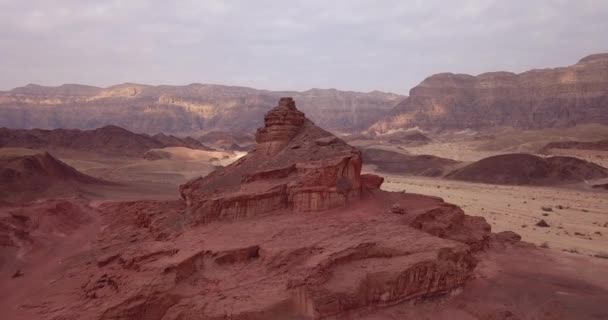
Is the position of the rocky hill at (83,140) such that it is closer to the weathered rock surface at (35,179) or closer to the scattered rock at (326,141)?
the weathered rock surface at (35,179)

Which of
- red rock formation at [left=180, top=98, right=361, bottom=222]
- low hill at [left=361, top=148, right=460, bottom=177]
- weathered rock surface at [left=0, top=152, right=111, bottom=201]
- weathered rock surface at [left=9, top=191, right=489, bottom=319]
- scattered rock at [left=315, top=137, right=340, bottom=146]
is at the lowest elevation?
low hill at [left=361, top=148, right=460, bottom=177]

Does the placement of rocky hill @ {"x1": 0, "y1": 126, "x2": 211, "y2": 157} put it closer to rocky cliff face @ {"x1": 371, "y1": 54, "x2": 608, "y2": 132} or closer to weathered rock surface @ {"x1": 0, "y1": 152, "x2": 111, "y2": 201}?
weathered rock surface @ {"x1": 0, "y1": 152, "x2": 111, "y2": 201}

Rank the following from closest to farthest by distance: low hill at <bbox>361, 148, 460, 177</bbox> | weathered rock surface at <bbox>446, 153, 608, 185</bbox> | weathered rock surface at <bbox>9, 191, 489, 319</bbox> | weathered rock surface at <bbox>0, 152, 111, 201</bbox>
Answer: weathered rock surface at <bbox>9, 191, 489, 319</bbox>
weathered rock surface at <bbox>0, 152, 111, 201</bbox>
weathered rock surface at <bbox>446, 153, 608, 185</bbox>
low hill at <bbox>361, 148, 460, 177</bbox>

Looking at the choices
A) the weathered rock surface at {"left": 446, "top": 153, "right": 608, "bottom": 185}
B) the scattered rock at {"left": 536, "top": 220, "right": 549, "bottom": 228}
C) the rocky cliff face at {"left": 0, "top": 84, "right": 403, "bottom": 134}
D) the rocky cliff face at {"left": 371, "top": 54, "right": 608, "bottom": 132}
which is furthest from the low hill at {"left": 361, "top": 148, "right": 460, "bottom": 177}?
the rocky cliff face at {"left": 0, "top": 84, "right": 403, "bottom": 134}

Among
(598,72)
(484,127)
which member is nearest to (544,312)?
(484,127)

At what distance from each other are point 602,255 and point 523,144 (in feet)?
203

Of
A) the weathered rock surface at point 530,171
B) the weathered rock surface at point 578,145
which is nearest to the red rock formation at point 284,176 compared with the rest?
the weathered rock surface at point 530,171

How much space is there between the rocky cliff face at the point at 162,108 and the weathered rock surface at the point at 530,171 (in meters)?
87.1

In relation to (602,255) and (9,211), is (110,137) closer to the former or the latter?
(9,211)

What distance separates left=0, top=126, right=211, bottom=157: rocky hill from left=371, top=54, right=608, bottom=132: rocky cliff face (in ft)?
228

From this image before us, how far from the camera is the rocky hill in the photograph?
57.0m

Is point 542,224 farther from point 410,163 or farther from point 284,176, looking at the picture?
point 410,163

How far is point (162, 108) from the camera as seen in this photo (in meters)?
140

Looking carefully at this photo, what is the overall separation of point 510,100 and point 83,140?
98343 mm
